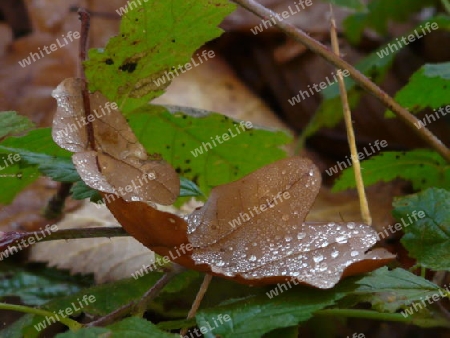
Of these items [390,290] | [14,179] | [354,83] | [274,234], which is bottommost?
[390,290]

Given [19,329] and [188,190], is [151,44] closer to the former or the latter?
[188,190]

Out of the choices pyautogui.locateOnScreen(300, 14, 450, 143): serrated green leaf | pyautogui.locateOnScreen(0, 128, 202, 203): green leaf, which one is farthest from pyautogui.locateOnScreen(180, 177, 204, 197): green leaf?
pyautogui.locateOnScreen(300, 14, 450, 143): serrated green leaf

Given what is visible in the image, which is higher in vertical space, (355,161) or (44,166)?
(44,166)

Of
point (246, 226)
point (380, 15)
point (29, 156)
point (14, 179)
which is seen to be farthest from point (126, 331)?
point (380, 15)

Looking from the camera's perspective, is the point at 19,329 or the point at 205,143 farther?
the point at 205,143

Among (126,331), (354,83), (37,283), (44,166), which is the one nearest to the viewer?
(126,331)

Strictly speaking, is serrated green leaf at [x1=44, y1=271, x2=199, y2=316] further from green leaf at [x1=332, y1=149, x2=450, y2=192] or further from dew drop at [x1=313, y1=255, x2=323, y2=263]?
green leaf at [x1=332, y1=149, x2=450, y2=192]

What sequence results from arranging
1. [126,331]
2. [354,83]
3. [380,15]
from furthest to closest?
[380,15] → [354,83] → [126,331]
